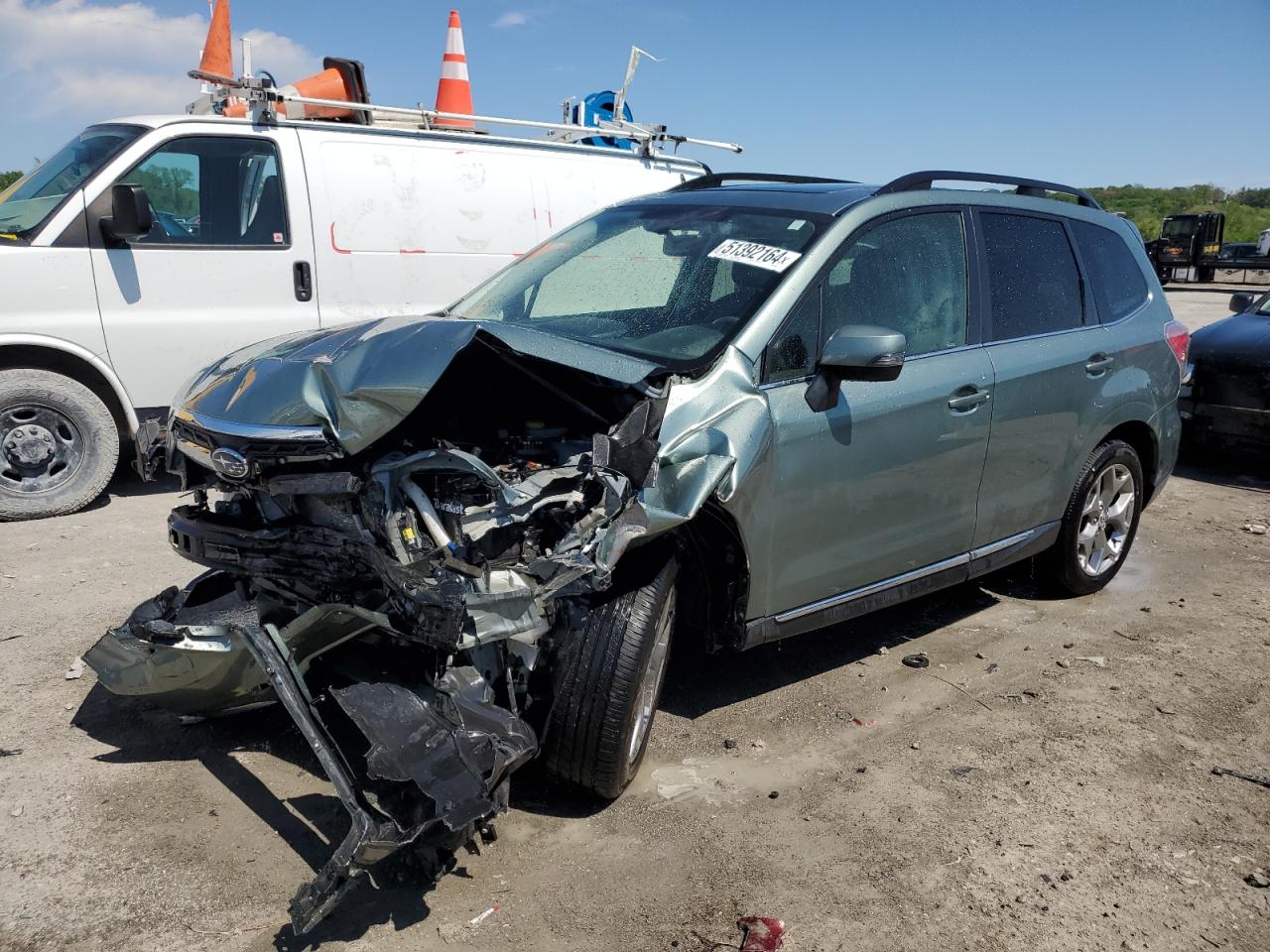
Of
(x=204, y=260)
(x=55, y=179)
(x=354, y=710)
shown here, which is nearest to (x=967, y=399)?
(x=354, y=710)

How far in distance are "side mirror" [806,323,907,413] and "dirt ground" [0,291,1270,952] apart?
4.27 ft

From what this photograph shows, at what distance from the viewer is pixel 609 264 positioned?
4.30 metres

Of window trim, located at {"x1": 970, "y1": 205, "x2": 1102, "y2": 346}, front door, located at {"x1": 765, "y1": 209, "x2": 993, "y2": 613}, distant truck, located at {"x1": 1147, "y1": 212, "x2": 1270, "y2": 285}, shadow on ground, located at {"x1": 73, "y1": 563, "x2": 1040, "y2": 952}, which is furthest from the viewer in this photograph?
distant truck, located at {"x1": 1147, "y1": 212, "x2": 1270, "y2": 285}

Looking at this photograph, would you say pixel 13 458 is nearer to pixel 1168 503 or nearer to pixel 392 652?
pixel 392 652

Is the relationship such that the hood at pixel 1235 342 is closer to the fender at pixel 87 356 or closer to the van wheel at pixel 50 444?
the fender at pixel 87 356

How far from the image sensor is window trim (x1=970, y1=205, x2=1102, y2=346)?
428cm

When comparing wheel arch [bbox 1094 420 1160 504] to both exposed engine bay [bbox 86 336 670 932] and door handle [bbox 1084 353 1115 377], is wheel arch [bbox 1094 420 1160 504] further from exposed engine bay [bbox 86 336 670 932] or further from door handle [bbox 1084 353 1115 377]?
exposed engine bay [bbox 86 336 670 932]

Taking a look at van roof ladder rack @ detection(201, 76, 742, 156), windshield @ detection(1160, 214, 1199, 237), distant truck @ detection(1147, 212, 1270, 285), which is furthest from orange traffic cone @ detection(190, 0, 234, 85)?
windshield @ detection(1160, 214, 1199, 237)

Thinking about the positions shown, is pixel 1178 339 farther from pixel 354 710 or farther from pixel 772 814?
pixel 354 710

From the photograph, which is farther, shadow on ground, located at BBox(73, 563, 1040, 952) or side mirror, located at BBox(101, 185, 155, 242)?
side mirror, located at BBox(101, 185, 155, 242)

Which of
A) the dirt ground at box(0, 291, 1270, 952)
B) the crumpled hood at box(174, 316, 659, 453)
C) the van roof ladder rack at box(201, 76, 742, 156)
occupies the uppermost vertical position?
the van roof ladder rack at box(201, 76, 742, 156)

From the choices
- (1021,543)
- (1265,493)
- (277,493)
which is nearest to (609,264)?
(277,493)

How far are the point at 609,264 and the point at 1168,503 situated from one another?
5.25 meters

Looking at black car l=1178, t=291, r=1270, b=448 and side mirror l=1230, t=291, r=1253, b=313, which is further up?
side mirror l=1230, t=291, r=1253, b=313
